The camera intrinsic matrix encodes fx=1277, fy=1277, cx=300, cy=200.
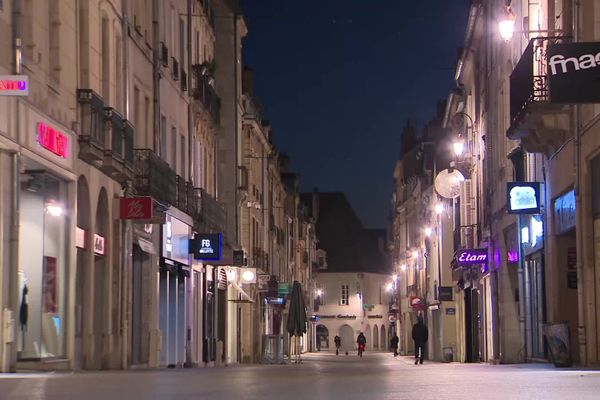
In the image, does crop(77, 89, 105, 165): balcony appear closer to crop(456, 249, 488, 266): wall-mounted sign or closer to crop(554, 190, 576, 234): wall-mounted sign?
crop(554, 190, 576, 234): wall-mounted sign

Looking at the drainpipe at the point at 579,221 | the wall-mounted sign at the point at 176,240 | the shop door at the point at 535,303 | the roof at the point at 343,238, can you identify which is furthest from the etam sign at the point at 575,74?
the roof at the point at 343,238

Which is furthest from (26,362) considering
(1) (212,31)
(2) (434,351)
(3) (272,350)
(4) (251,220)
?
(2) (434,351)

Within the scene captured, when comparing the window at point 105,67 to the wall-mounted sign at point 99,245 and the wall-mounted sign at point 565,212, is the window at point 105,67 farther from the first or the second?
the wall-mounted sign at point 565,212

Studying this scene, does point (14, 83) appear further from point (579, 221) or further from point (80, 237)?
point (579, 221)

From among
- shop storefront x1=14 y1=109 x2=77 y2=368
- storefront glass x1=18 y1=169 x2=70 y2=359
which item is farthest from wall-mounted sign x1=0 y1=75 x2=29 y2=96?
storefront glass x1=18 y1=169 x2=70 y2=359

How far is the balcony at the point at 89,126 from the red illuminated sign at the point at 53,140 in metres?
1.01

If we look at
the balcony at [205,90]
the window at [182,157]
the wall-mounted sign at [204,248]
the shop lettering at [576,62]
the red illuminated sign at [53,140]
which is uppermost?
the balcony at [205,90]

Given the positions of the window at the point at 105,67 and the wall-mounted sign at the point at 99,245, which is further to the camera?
the window at the point at 105,67

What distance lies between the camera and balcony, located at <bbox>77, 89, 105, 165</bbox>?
2402 cm

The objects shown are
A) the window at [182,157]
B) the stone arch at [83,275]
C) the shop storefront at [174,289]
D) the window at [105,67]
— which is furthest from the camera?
the window at [182,157]

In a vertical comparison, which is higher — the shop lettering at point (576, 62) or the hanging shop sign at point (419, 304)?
the shop lettering at point (576, 62)

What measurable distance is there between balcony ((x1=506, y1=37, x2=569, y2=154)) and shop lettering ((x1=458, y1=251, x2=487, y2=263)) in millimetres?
12758

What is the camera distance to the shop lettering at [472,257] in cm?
3975

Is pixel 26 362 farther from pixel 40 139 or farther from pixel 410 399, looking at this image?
pixel 410 399
